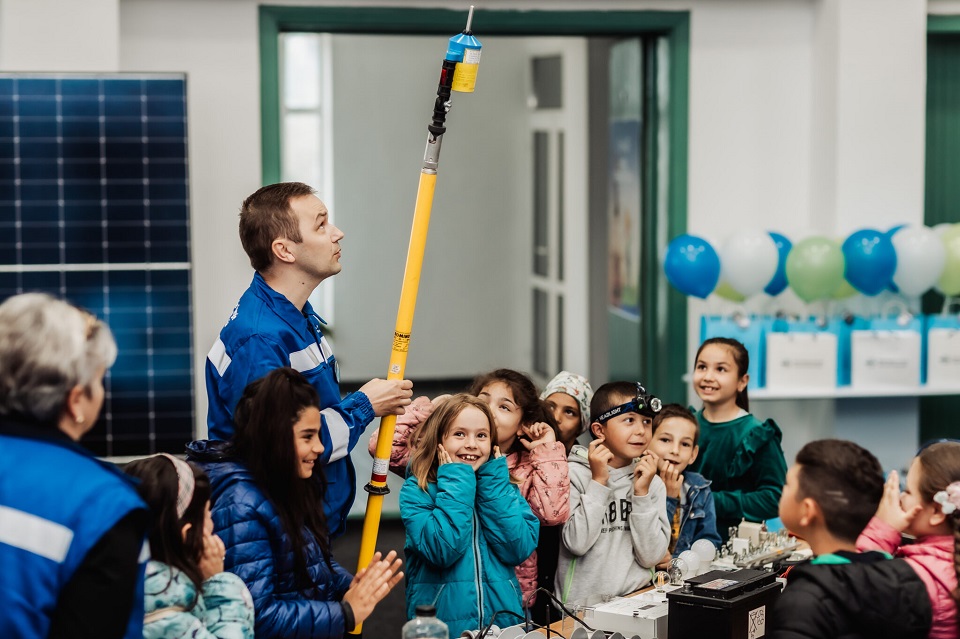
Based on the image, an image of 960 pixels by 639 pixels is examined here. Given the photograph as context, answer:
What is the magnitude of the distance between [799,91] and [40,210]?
3.51 meters

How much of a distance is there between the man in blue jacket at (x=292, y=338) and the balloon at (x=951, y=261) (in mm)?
3129

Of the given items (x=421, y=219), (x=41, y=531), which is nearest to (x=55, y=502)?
(x=41, y=531)

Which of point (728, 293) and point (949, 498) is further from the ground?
point (728, 293)

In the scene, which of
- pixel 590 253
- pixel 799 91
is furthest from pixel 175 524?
pixel 590 253

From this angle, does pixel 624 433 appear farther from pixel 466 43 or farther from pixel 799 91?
pixel 799 91

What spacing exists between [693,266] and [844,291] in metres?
0.75

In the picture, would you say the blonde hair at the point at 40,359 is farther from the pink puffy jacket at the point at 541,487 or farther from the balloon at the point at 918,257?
the balloon at the point at 918,257

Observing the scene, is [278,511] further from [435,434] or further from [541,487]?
[541,487]

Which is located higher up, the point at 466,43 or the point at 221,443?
the point at 466,43

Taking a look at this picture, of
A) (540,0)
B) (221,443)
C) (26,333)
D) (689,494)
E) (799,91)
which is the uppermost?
(540,0)

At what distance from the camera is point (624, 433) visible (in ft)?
10.5

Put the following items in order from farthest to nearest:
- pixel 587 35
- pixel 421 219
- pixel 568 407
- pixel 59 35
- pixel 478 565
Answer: pixel 587 35 < pixel 59 35 < pixel 568 407 < pixel 478 565 < pixel 421 219

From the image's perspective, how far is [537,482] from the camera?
3068 millimetres

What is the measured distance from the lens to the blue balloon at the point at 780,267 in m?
5.12
